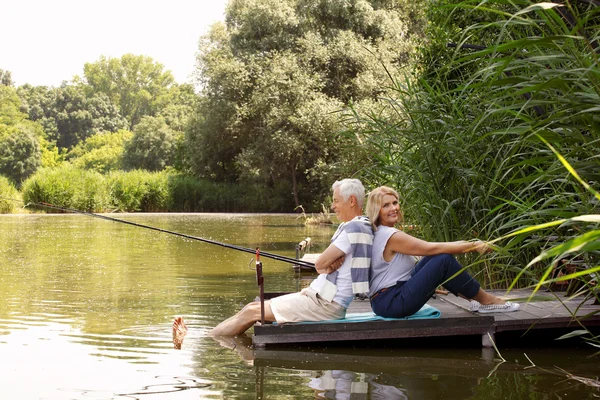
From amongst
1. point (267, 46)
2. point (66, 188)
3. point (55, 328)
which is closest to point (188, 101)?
point (267, 46)

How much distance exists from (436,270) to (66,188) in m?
25.7

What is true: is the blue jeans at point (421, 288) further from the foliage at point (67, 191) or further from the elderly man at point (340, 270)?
the foliage at point (67, 191)

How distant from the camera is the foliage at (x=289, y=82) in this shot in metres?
30.5

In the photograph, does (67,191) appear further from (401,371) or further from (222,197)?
(401,371)

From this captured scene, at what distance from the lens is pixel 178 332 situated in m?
6.00

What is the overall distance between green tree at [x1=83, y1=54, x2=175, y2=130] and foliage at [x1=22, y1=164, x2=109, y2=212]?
45185 mm

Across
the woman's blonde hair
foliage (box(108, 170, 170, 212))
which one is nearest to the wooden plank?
the woman's blonde hair

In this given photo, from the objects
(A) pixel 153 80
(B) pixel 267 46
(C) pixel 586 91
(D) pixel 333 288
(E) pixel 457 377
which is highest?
(A) pixel 153 80

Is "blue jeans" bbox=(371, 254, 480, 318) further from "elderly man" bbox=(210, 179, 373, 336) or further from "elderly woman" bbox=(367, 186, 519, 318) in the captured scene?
"elderly man" bbox=(210, 179, 373, 336)

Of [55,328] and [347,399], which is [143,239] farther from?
[347,399]

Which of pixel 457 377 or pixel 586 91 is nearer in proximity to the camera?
pixel 586 91

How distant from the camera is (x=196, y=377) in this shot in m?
4.70

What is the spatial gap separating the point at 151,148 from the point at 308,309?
45.5m

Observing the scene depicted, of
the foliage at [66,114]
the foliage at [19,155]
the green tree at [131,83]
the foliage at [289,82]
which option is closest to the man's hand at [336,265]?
the foliage at [289,82]
